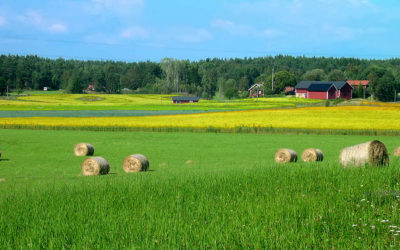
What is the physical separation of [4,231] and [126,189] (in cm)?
425

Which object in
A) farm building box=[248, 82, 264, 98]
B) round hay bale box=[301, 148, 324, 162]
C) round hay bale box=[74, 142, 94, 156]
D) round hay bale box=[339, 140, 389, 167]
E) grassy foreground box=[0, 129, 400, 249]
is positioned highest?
farm building box=[248, 82, 264, 98]

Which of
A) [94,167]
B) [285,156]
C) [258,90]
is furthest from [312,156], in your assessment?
[258,90]

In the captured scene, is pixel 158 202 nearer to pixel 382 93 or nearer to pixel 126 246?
pixel 126 246

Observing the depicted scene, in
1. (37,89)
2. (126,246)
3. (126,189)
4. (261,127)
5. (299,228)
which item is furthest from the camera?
(37,89)

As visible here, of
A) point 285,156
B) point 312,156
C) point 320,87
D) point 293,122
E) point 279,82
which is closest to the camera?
point 285,156

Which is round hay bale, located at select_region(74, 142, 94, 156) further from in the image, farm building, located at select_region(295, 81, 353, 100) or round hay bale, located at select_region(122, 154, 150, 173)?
farm building, located at select_region(295, 81, 353, 100)

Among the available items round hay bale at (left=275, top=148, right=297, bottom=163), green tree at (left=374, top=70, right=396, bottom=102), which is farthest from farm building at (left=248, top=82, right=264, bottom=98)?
round hay bale at (left=275, top=148, right=297, bottom=163)

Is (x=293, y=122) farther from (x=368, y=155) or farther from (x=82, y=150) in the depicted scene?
(x=368, y=155)

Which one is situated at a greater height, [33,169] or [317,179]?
[317,179]

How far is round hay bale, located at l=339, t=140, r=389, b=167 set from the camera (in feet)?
50.0

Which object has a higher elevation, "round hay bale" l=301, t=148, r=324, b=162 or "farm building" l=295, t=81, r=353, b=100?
"farm building" l=295, t=81, r=353, b=100

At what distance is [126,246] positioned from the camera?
7.59 meters

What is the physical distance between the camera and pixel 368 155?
1519cm

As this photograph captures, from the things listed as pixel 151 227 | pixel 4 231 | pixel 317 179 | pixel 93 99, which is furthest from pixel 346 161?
pixel 93 99
